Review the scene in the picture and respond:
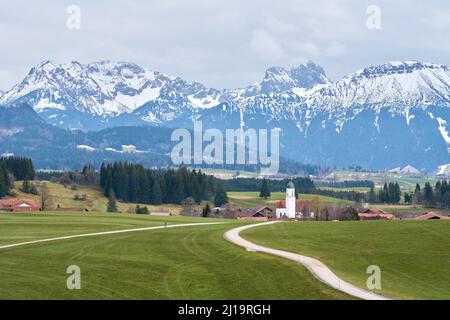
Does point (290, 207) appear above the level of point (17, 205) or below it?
below

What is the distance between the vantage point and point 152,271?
53.0 m

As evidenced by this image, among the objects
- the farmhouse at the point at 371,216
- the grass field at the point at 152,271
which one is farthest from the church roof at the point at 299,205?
the grass field at the point at 152,271

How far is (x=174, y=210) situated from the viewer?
198 meters

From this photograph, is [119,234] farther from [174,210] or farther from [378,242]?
[174,210]

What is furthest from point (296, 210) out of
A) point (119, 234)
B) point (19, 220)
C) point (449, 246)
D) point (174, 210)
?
point (449, 246)

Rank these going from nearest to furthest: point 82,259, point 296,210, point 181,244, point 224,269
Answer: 1. point 224,269
2. point 82,259
3. point 181,244
4. point 296,210

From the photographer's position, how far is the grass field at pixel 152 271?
45562mm

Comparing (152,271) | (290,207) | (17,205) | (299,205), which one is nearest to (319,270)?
(152,271)

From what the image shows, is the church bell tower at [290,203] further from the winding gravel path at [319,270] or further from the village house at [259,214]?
the winding gravel path at [319,270]

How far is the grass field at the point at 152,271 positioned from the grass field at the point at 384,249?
416 cm

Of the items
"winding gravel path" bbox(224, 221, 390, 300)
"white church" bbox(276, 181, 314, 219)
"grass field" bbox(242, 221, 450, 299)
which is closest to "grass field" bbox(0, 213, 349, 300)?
"winding gravel path" bbox(224, 221, 390, 300)

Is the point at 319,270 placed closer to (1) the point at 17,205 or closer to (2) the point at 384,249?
(2) the point at 384,249

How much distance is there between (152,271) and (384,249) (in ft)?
66.7
